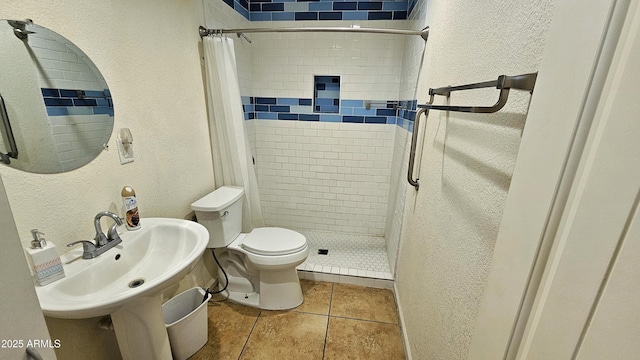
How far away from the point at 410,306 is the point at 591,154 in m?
1.37

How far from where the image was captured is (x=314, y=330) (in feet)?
5.57

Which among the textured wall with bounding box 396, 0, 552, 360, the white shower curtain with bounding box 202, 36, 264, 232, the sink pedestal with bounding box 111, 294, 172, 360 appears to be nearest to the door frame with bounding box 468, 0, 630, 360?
the textured wall with bounding box 396, 0, 552, 360

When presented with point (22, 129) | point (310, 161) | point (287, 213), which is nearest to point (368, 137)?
point (310, 161)

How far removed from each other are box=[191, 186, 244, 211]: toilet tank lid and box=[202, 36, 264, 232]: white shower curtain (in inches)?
3.2

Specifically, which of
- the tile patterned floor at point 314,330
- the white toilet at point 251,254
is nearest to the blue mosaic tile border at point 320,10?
the white toilet at point 251,254

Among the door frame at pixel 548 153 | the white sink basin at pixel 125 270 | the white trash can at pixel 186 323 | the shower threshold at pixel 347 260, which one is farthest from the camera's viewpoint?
the shower threshold at pixel 347 260

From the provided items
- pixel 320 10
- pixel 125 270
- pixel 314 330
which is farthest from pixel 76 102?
pixel 320 10

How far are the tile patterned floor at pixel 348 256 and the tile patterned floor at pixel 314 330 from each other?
0.58ft

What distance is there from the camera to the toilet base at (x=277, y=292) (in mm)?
1811

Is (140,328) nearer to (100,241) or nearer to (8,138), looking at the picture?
(100,241)

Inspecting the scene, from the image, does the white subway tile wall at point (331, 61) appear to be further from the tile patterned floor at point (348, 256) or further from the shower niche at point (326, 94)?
the tile patterned floor at point (348, 256)

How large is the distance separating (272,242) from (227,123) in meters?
0.90

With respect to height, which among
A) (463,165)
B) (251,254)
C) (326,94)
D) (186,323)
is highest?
(326,94)

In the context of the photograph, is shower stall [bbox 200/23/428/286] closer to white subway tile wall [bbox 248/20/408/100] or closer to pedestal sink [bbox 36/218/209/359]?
white subway tile wall [bbox 248/20/408/100]
